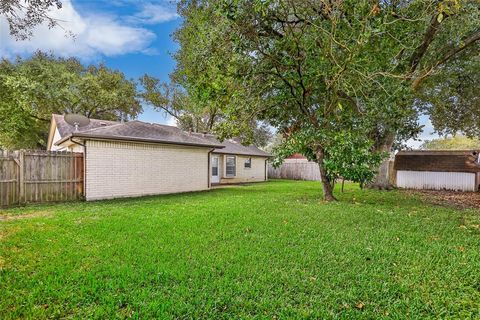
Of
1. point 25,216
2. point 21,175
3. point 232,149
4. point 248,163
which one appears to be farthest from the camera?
point 248,163

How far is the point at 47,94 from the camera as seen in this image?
61.4 feet

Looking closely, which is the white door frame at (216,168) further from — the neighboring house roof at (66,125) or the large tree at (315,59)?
the large tree at (315,59)

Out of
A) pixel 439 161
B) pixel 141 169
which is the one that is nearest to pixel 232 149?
pixel 141 169

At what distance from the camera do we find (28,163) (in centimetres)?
905

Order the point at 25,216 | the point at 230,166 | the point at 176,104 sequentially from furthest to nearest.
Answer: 1. the point at 176,104
2. the point at 230,166
3. the point at 25,216

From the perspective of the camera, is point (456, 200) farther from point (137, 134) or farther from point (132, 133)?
point (132, 133)

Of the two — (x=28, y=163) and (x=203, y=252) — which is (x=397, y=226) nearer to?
(x=203, y=252)

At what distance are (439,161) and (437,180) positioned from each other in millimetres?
1080

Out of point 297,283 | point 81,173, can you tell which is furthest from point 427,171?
point 81,173

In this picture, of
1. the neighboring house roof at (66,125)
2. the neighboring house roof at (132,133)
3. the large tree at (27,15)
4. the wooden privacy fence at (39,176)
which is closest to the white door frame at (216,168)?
the neighboring house roof at (132,133)

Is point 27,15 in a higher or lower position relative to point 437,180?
higher

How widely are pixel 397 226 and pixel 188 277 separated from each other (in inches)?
189

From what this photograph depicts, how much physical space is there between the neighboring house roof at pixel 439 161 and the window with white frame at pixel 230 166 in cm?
1044

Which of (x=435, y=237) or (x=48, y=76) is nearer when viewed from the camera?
(x=435, y=237)
